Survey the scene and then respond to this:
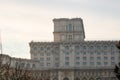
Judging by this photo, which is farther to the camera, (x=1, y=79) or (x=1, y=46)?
(x=1, y=79)

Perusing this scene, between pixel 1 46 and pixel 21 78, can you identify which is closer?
pixel 1 46

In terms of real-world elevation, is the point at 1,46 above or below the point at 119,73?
above

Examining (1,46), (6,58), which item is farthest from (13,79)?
(6,58)

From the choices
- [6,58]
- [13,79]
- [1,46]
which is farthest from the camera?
[6,58]

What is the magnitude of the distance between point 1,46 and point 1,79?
37.4ft

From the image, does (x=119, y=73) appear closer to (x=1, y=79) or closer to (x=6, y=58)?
(x=1, y=79)

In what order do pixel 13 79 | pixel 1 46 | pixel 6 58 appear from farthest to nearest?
pixel 6 58, pixel 13 79, pixel 1 46

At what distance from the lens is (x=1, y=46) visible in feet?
197

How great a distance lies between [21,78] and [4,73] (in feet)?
12.1

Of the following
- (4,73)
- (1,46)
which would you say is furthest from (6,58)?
(1,46)

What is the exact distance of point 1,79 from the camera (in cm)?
7006

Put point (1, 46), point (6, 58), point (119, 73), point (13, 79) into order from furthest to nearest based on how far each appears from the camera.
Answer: point (6, 58) → point (13, 79) → point (119, 73) → point (1, 46)

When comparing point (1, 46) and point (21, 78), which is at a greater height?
point (1, 46)

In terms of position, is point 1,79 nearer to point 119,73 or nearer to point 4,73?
point 4,73
